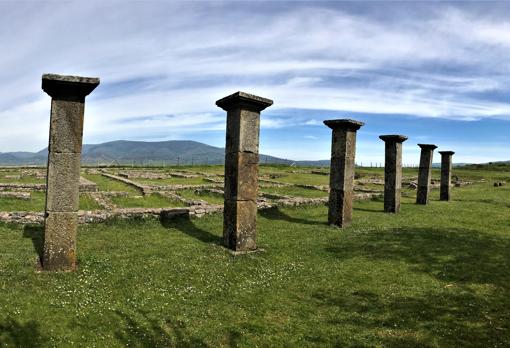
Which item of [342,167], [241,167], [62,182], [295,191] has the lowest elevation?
[295,191]

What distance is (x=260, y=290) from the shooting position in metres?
8.55

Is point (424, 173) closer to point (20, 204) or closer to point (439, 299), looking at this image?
point (439, 299)

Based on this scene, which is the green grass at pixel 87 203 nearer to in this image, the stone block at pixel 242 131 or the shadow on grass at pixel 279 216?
the shadow on grass at pixel 279 216

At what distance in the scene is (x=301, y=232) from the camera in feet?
47.3

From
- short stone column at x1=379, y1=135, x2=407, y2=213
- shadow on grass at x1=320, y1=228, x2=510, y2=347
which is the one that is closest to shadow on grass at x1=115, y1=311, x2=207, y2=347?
shadow on grass at x1=320, y1=228, x2=510, y2=347

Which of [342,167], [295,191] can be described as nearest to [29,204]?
[342,167]

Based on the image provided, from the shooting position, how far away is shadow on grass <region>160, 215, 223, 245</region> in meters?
12.7

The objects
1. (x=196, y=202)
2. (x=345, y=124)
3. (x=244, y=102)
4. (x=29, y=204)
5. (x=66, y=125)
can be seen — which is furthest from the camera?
(x=196, y=202)

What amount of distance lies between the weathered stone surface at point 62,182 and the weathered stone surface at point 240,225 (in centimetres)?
446

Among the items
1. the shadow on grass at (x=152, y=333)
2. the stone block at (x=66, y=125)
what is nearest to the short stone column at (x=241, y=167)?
the stone block at (x=66, y=125)

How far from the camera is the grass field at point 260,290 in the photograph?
641cm

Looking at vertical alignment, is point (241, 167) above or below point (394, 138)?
below

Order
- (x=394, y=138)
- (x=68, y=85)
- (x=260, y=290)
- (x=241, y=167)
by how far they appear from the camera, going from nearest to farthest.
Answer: (x=260, y=290) → (x=68, y=85) → (x=241, y=167) → (x=394, y=138)

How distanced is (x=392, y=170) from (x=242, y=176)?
39.1 ft
